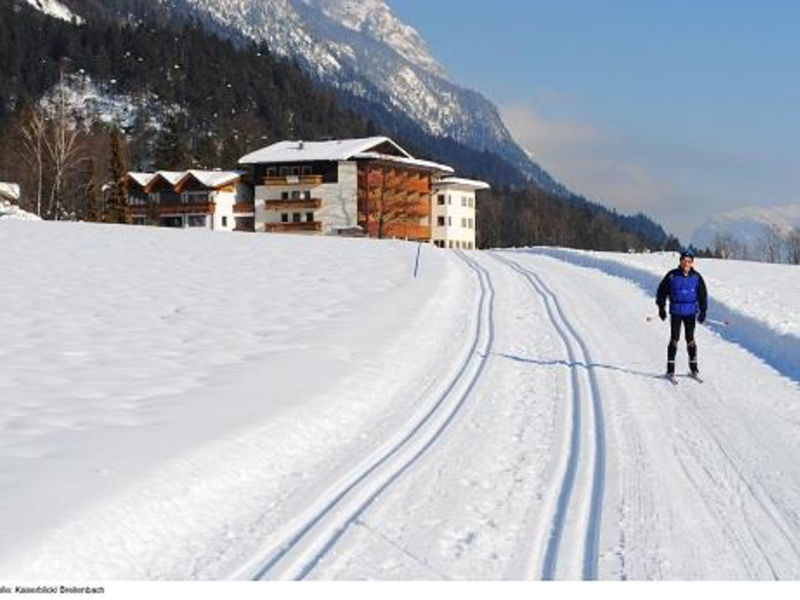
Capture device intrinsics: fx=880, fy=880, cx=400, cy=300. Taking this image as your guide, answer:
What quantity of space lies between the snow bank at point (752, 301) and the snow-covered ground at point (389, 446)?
0.18 meters

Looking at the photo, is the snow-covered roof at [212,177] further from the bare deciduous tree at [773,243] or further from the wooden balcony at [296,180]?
the bare deciduous tree at [773,243]

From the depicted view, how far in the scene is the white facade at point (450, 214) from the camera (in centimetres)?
10338

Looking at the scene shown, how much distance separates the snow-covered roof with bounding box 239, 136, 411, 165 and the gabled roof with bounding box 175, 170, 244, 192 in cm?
195

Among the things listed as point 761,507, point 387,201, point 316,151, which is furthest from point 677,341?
point 316,151

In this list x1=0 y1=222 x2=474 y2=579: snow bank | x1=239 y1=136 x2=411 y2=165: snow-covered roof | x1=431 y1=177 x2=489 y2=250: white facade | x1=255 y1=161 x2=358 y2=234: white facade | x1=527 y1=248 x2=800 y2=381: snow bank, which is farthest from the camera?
x1=431 y1=177 x2=489 y2=250: white facade

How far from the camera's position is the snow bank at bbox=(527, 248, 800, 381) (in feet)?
53.1

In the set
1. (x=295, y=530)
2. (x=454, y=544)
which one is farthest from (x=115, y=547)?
(x=454, y=544)

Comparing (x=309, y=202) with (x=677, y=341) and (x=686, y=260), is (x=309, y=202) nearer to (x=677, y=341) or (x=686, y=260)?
(x=686, y=260)

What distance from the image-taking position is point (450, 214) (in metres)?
105

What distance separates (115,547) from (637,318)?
16.1m

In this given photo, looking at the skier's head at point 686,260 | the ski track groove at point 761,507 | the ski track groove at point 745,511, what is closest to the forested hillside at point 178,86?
the skier's head at point 686,260

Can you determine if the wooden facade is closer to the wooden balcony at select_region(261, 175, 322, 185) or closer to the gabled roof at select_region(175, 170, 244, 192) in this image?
the wooden balcony at select_region(261, 175, 322, 185)

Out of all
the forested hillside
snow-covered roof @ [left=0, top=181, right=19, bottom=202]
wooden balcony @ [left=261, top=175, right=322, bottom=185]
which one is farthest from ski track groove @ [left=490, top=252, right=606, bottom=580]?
the forested hillside

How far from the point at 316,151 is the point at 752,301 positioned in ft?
250
